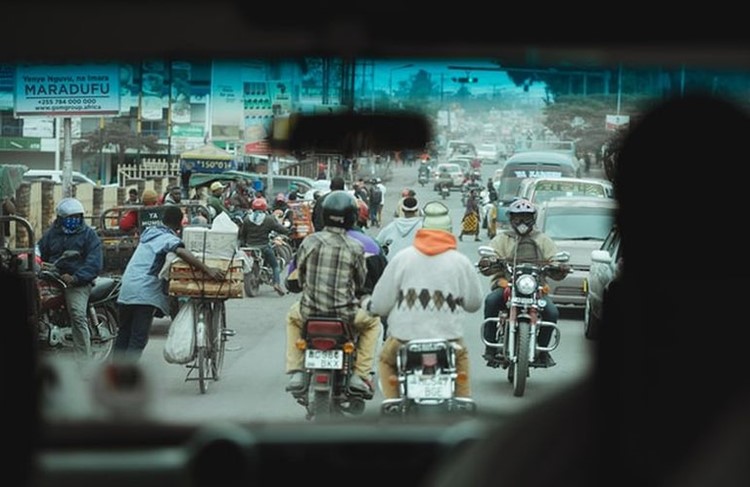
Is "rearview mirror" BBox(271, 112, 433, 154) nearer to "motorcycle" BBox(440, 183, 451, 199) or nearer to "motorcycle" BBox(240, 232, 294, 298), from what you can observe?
"motorcycle" BBox(440, 183, 451, 199)

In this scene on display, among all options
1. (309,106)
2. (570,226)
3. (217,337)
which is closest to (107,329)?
(217,337)

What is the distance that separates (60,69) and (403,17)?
0.78 metres

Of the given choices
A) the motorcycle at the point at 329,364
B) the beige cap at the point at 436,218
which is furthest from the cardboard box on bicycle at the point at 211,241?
the motorcycle at the point at 329,364

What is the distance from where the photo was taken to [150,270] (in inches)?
509

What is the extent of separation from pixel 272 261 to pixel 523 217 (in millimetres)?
11105

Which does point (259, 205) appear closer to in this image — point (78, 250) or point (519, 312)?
point (78, 250)

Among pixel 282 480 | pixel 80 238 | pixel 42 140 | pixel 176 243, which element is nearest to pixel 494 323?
pixel 176 243

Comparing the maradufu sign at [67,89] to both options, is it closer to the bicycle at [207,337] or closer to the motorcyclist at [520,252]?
the bicycle at [207,337]

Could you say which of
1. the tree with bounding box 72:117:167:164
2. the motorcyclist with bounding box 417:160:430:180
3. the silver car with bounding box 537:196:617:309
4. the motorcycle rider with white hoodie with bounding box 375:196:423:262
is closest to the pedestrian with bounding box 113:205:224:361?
the motorcycle rider with white hoodie with bounding box 375:196:423:262

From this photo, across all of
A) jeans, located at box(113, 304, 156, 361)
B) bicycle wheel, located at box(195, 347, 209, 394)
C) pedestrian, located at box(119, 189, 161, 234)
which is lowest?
bicycle wheel, located at box(195, 347, 209, 394)

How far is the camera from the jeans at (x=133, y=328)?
12.5 m

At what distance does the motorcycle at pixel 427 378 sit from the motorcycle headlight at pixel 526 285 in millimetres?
3154

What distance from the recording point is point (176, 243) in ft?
42.1

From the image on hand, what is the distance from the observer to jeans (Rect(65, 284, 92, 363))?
42.1 feet
